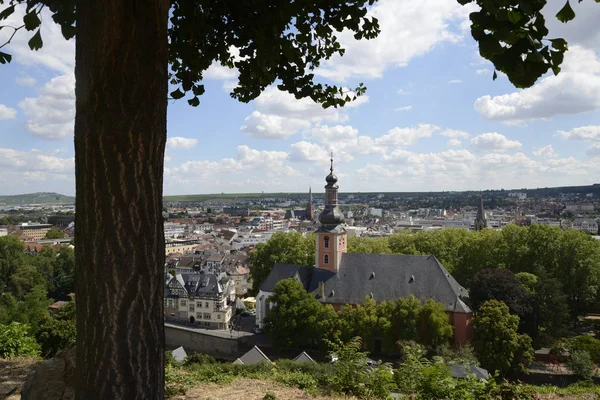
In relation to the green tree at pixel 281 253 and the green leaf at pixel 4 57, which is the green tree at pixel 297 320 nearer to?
the green tree at pixel 281 253

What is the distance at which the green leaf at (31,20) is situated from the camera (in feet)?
13.3

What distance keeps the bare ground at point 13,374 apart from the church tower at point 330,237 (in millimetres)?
24856

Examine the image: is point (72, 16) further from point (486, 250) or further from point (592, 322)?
point (592, 322)

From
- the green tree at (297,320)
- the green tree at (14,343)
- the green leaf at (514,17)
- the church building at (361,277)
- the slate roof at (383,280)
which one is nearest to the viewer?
the green leaf at (514,17)

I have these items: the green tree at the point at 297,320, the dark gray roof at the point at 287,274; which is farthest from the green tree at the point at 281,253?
the green tree at the point at 297,320

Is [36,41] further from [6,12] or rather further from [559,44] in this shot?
[559,44]

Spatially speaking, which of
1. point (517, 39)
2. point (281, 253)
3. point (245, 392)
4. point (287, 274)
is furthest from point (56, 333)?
point (281, 253)

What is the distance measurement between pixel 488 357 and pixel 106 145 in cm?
2442

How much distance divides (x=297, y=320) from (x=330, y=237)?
23.5 feet

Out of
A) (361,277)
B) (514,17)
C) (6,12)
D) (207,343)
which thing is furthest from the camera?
(361,277)

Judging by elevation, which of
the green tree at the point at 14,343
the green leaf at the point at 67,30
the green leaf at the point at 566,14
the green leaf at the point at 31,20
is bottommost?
the green tree at the point at 14,343

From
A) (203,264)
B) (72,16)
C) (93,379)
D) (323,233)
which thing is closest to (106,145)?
(93,379)

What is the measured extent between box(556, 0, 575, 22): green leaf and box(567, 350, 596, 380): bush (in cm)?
2272

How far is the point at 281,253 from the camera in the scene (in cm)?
3919
